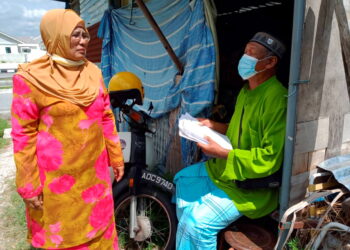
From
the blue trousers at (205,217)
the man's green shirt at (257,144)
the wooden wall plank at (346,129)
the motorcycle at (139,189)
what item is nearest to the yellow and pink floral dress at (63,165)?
the motorcycle at (139,189)

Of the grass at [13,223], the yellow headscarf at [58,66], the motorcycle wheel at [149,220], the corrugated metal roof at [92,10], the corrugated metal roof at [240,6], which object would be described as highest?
the corrugated metal roof at [92,10]

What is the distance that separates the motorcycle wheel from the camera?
2.59m

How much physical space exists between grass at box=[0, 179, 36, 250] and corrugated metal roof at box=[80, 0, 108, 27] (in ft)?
13.1

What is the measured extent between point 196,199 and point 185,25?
1935mm

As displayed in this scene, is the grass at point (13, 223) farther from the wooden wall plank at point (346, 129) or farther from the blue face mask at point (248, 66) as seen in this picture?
the wooden wall plank at point (346, 129)

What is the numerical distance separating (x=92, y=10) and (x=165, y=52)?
12.8ft

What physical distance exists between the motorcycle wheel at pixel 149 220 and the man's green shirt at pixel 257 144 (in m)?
0.66

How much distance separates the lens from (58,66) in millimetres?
1740

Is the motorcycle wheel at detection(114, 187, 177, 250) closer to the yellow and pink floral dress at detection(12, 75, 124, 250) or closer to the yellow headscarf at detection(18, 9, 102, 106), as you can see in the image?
the yellow and pink floral dress at detection(12, 75, 124, 250)

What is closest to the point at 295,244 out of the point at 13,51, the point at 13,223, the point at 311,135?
the point at 311,135

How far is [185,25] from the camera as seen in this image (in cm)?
312

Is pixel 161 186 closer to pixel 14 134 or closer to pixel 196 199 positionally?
pixel 196 199

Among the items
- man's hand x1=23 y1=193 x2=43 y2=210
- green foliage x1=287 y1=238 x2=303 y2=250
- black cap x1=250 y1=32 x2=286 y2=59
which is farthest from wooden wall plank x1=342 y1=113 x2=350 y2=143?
man's hand x1=23 y1=193 x2=43 y2=210

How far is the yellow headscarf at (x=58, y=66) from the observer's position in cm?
165
